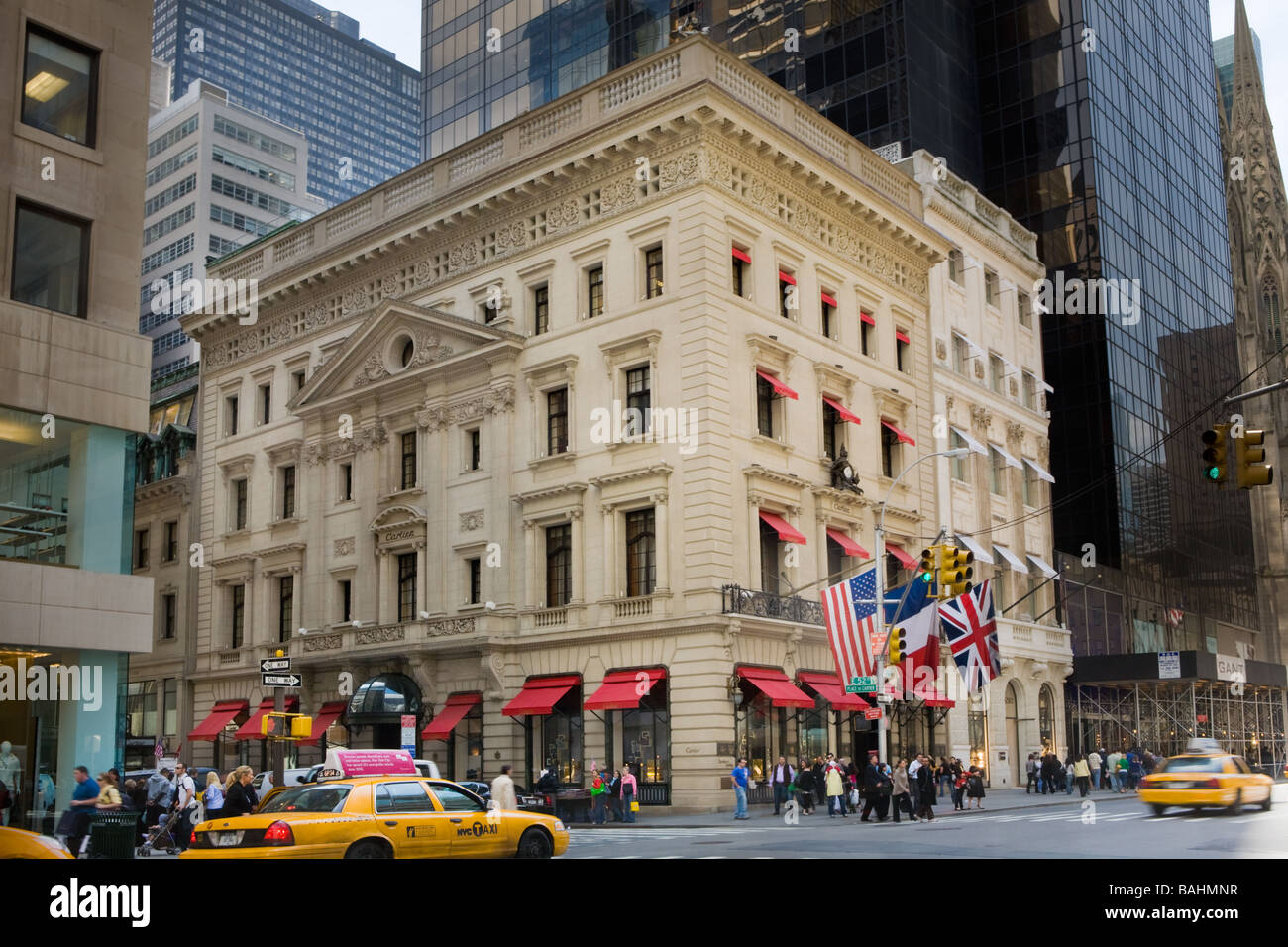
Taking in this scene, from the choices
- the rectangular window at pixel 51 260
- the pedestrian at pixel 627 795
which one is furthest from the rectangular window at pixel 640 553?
the rectangular window at pixel 51 260

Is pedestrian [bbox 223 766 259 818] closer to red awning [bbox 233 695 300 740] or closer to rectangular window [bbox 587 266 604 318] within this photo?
rectangular window [bbox 587 266 604 318]

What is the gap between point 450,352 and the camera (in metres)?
46.6

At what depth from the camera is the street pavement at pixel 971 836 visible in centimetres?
1888

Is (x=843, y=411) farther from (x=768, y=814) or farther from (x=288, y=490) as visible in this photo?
(x=288, y=490)

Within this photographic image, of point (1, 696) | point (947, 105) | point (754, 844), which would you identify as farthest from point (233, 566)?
point (947, 105)

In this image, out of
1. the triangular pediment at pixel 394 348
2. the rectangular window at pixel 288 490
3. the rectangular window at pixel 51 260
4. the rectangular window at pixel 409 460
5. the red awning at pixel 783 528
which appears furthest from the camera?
the rectangular window at pixel 288 490

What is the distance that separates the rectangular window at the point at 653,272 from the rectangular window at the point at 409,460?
11.6 m

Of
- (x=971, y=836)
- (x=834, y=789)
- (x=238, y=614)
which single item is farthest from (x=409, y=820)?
(x=238, y=614)

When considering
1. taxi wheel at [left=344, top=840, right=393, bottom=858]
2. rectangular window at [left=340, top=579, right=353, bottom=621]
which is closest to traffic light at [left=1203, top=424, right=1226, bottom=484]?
taxi wheel at [left=344, top=840, right=393, bottom=858]

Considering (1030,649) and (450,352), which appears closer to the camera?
(450,352)

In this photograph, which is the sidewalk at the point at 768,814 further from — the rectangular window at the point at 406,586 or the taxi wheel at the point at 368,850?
the taxi wheel at the point at 368,850

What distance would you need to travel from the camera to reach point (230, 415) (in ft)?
188

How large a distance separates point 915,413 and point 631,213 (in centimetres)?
1435
